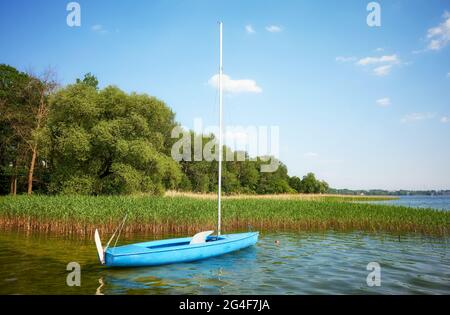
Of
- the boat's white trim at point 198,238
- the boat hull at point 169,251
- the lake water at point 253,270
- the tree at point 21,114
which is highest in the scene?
the tree at point 21,114

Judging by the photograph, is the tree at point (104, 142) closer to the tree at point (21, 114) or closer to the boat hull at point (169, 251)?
the tree at point (21, 114)

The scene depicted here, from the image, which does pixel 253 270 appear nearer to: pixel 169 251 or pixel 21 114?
pixel 169 251

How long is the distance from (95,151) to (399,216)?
26407 mm

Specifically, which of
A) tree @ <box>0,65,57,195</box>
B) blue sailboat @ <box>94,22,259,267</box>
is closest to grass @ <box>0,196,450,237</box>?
blue sailboat @ <box>94,22,259,267</box>

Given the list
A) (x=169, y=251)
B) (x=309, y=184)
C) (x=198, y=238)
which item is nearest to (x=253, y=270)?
(x=198, y=238)

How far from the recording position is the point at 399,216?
23281mm

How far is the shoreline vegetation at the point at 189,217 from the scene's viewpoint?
20.1 metres

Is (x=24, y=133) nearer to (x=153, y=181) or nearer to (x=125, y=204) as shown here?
(x=153, y=181)

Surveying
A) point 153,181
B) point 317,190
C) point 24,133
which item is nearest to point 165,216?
point 153,181

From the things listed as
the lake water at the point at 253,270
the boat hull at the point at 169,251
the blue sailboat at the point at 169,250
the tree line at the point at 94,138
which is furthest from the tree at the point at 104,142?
the boat hull at the point at 169,251

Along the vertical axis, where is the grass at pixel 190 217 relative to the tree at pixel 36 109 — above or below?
below

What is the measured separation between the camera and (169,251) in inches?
509

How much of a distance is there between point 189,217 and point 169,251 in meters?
7.99

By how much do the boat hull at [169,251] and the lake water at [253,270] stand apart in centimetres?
29
